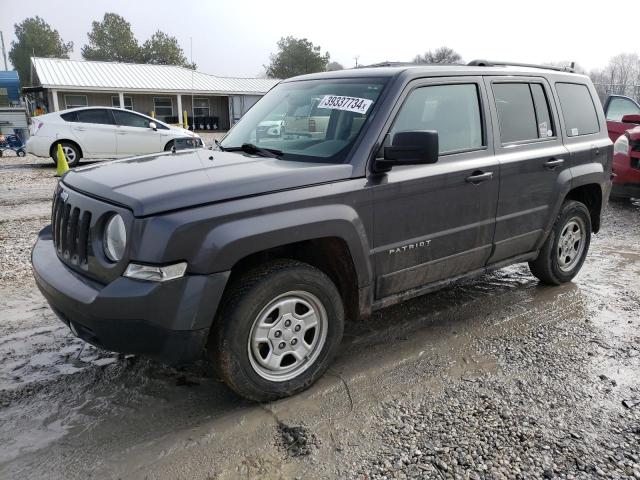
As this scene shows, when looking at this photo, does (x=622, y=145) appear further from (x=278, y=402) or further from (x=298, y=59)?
(x=298, y=59)

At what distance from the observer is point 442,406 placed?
307 cm

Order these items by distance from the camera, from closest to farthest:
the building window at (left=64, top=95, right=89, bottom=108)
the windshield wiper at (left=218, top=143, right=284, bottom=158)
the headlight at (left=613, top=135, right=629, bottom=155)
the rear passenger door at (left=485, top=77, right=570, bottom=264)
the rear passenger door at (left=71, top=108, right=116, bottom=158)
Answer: the windshield wiper at (left=218, top=143, right=284, bottom=158) < the rear passenger door at (left=485, top=77, right=570, bottom=264) < the headlight at (left=613, top=135, right=629, bottom=155) < the rear passenger door at (left=71, top=108, right=116, bottom=158) < the building window at (left=64, top=95, right=89, bottom=108)

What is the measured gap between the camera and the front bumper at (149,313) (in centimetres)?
253

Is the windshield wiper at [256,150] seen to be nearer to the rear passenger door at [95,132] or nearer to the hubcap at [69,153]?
the rear passenger door at [95,132]

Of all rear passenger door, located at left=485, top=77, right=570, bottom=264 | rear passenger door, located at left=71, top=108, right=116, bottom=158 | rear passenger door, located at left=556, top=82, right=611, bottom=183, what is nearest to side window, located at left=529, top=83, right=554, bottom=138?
rear passenger door, located at left=485, top=77, right=570, bottom=264

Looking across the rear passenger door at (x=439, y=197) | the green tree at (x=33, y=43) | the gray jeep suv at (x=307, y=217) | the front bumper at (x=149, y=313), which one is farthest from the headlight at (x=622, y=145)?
the green tree at (x=33, y=43)

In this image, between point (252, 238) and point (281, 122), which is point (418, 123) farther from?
point (252, 238)

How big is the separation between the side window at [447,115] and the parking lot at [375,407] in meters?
1.49

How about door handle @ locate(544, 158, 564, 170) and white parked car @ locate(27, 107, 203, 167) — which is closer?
door handle @ locate(544, 158, 564, 170)

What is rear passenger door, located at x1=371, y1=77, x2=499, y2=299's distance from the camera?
133 inches

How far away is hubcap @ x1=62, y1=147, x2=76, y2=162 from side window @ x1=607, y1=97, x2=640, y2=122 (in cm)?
1263

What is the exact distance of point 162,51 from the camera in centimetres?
6906

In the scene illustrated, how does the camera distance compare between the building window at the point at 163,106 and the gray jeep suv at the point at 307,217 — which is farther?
the building window at the point at 163,106

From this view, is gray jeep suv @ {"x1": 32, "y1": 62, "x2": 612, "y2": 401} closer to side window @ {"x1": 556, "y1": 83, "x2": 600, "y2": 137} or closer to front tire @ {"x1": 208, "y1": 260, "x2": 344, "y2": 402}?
front tire @ {"x1": 208, "y1": 260, "x2": 344, "y2": 402}
